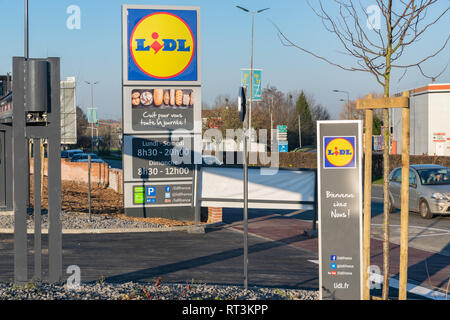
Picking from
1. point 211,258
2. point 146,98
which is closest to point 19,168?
point 211,258

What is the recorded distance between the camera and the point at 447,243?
14289 millimetres

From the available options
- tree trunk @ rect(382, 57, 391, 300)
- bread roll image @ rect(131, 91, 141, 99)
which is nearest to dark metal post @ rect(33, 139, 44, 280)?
tree trunk @ rect(382, 57, 391, 300)

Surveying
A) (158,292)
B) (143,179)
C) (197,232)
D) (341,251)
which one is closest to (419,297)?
(341,251)

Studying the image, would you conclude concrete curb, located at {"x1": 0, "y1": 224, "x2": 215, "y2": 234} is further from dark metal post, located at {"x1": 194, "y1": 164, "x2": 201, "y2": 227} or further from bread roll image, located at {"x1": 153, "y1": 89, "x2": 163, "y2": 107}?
bread roll image, located at {"x1": 153, "y1": 89, "x2": 163, "y2": 107}

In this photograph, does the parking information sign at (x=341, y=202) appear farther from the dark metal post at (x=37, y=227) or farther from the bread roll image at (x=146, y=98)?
the bread roll image at (x=146, y=98)

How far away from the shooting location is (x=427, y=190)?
730 inches

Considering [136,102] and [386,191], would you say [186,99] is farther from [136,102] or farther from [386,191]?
[386,191]

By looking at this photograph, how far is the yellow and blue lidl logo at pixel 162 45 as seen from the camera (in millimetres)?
17500

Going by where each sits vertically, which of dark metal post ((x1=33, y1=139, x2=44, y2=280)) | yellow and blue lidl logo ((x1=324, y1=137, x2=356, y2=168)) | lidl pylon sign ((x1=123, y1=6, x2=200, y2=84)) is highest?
lidl pylon sign ((x1=123, y1=6, x2=200, y2=84))

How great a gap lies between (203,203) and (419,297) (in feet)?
24.9

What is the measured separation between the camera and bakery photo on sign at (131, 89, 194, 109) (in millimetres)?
17688

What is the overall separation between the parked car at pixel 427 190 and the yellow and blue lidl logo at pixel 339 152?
1202 centimetres

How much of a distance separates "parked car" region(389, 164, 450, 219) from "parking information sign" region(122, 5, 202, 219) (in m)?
6.91

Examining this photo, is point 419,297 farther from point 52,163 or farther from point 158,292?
point 52,163
